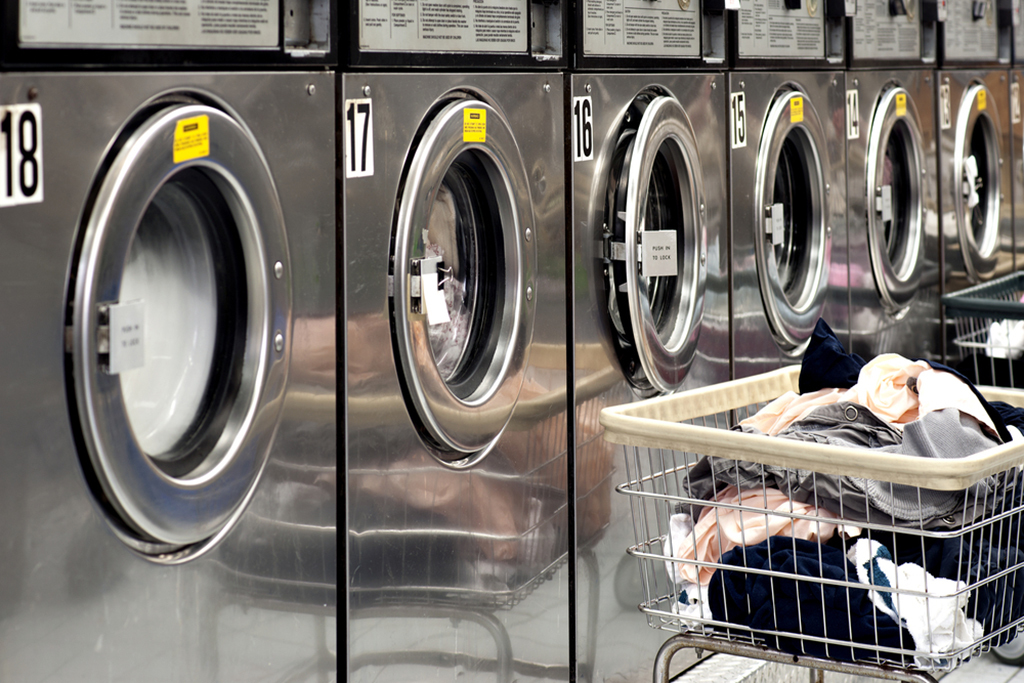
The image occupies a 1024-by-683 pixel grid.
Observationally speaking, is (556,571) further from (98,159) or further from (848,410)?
(98,159)

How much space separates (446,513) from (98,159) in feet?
3.18

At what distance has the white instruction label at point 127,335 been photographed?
158 centimetres

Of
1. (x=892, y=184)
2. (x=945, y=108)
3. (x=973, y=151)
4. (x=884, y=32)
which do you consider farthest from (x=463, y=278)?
(x=973, y=151)

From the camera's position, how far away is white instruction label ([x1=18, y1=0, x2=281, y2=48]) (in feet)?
4.89

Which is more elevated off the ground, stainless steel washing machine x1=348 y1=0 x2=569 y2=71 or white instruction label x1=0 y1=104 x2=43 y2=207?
stainless steel washing machine x1=348 y1=0 x2=569 y2=71

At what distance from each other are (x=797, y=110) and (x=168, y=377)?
7.17 ft

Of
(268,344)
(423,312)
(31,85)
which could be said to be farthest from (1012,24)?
(31,85)

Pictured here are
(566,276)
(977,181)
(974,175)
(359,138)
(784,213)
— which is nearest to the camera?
(359,138)

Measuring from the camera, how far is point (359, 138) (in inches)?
79.5

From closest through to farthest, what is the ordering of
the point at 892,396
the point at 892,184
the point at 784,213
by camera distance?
the point at 892,396 < the point at 784,213 < the point at 892,184

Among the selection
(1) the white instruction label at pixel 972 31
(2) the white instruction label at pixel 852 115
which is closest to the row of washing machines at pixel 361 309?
(2) the white instruction label at pixel 852 115

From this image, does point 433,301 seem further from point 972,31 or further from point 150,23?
point 972,31

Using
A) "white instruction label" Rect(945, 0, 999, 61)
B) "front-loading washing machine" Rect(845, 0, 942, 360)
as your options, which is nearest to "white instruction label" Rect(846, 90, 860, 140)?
"front-loading washing machine" Rect(845, 0, 942, 360)

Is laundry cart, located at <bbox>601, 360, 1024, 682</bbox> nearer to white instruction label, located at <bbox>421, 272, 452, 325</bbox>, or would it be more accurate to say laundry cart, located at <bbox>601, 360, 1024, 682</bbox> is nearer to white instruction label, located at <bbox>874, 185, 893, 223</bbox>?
white instruction label, located at <bbox>421, 272, 452, 325</bbox>
